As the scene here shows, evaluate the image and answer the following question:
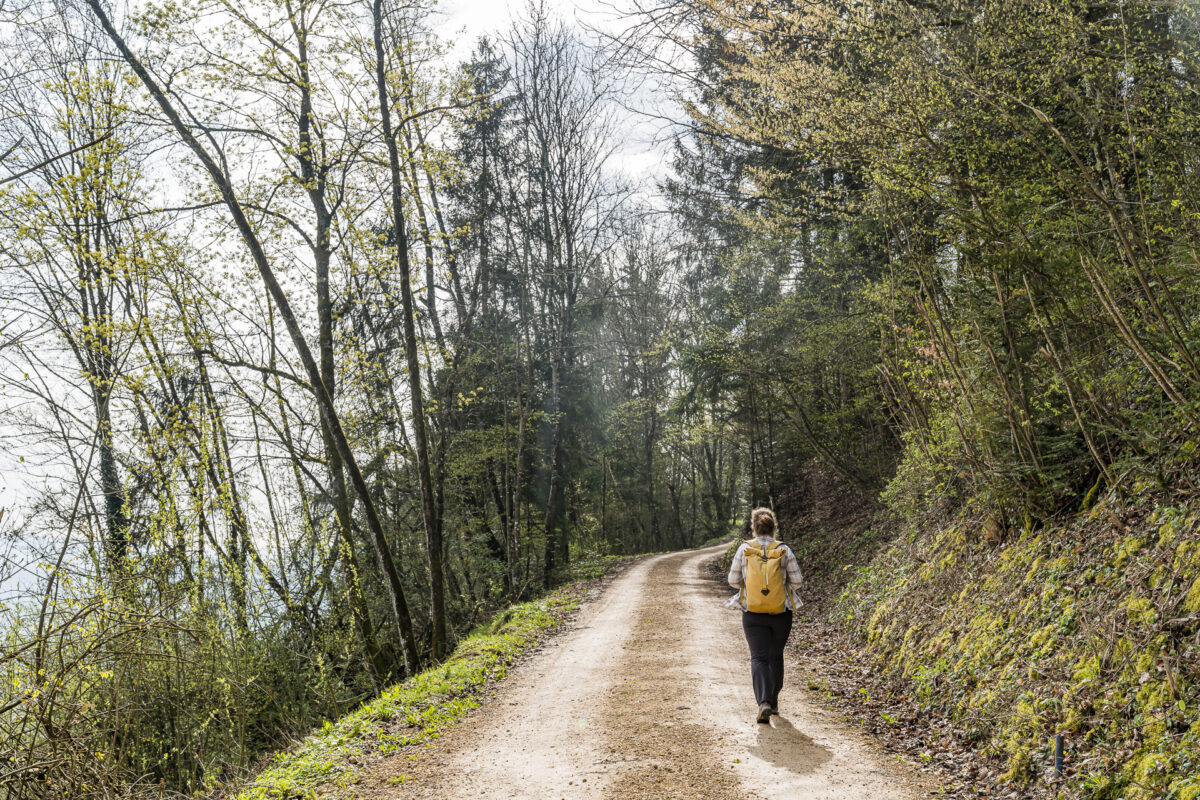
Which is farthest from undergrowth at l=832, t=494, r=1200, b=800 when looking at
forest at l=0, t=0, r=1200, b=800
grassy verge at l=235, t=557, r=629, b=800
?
grassy verge at l=235, t=557, r=629, b=800

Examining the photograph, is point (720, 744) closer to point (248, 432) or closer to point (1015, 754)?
point (1015, 754)

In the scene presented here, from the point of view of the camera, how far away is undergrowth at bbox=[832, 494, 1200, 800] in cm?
402

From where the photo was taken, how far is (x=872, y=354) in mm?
13023

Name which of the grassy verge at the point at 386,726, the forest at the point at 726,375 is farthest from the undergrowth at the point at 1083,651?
the grassy verge at the point at 386,726

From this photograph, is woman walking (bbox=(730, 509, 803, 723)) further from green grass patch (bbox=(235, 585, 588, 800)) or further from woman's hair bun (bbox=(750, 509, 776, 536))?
green grass patch (bbox=(235, 585, 588, 800))

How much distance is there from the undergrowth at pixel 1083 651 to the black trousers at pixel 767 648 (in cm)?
151

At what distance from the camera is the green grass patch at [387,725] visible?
18.1 ft

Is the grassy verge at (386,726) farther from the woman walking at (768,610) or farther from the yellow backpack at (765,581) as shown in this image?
the yellow backpack at (765,581)

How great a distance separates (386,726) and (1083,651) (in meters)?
6.03

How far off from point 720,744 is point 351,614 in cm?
794

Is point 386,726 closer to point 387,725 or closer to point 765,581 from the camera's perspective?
Answer: point 387,725

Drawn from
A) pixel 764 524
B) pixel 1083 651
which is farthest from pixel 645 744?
pixel 1083 651

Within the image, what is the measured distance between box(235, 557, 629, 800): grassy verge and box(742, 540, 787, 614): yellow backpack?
3261 mm

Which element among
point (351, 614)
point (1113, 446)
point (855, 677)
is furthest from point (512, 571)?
point (1113, 446)
